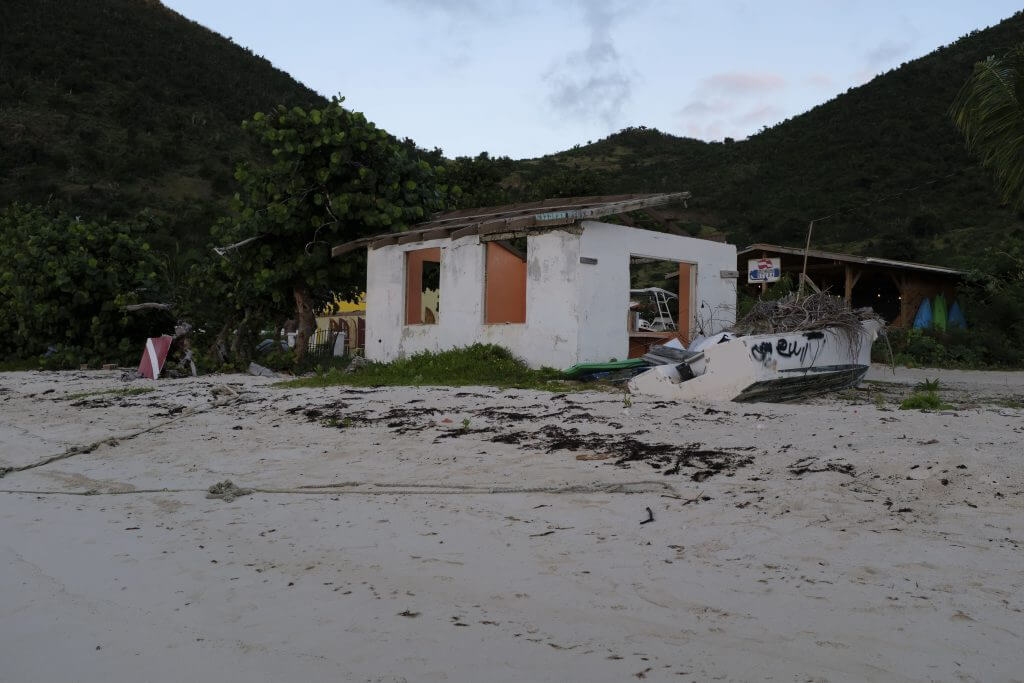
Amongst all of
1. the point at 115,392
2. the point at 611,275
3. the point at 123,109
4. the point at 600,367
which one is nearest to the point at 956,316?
the point at 611,275

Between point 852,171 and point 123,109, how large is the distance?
40276 millimetres

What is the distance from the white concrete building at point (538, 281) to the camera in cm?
1084

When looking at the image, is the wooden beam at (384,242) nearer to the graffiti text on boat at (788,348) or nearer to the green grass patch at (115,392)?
the green grass patch at (115,392)

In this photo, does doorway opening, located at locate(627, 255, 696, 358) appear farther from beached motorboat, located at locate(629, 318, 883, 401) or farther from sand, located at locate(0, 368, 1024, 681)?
sand, located at locate(0, 368, 1024, 681)

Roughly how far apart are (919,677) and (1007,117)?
32.0ft

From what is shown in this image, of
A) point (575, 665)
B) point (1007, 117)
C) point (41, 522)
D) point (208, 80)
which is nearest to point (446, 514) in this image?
point (575, 665)

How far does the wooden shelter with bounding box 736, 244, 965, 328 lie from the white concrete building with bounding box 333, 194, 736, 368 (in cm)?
753

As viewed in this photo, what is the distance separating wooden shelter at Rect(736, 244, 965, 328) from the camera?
19.6 m

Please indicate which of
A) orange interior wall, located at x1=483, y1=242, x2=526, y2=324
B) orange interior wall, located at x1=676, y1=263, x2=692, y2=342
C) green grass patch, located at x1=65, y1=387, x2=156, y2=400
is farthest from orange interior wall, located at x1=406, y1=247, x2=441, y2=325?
green grass patch, located at x1=65, y1=387, x2=156, y2=400

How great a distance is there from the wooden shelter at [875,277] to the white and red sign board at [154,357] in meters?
13.6

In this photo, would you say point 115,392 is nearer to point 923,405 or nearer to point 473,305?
point 473,305

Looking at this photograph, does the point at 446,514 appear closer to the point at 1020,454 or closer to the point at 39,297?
the point at 1020,454

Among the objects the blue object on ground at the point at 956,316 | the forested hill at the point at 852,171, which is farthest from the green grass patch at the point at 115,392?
the blue object on ground at the point at 956,316

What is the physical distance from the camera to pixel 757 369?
8.01 metres
